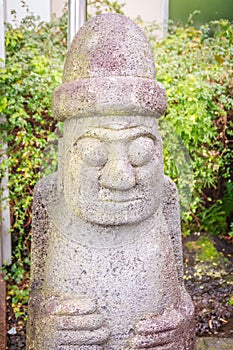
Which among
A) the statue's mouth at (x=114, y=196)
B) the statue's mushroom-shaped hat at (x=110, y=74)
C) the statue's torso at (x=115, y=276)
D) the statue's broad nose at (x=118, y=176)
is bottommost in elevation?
the statue's torso at (x=115, y=276)

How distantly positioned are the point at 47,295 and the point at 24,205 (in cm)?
200

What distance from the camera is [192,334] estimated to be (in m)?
1.70

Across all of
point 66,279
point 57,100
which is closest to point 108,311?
point 66,279

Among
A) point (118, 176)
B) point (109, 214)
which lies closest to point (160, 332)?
point (109, 214)

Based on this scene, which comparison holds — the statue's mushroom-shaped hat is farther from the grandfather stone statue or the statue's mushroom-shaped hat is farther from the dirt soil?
the dirt soil

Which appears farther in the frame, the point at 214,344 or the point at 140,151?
the point at 214,344

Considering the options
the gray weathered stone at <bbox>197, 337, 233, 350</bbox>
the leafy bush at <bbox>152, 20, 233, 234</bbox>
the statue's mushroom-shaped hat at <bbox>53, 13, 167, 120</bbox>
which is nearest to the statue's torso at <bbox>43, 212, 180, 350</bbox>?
the statue's mushroom-shaped hat at <bbox>53, 13, 167, 120</bbox>

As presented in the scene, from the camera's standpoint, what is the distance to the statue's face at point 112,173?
1.54 meters

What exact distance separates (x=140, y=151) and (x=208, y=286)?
9.01 feet

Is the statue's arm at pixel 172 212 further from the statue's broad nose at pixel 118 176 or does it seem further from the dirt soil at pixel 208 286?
the dirt soil at pixel 208 286

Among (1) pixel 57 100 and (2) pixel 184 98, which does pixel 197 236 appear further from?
(1) pixel 57 100

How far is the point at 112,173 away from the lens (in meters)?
1.52

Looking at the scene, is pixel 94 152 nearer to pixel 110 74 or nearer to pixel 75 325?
pixel 110 74

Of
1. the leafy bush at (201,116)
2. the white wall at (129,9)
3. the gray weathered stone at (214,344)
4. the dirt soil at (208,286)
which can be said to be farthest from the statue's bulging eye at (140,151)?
the white wall at (129,9)
